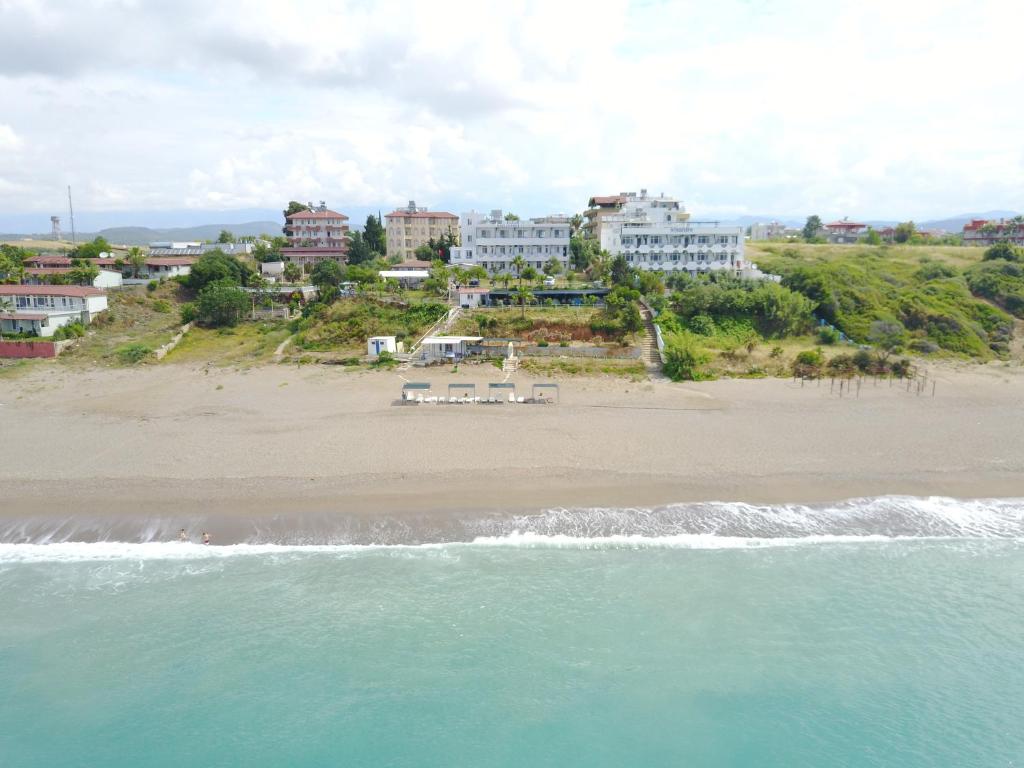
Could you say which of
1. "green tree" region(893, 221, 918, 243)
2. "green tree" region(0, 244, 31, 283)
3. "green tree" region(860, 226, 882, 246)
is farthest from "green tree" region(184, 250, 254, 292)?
"green tree" region(893, 221, 918, 243)

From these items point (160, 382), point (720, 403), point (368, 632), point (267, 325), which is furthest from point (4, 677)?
point (267, 325)

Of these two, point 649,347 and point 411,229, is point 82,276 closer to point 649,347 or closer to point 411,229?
point 411,229

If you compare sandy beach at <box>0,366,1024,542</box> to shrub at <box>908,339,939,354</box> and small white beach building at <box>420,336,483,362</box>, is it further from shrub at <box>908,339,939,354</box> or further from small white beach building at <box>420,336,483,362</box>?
shrub at <box>908,339,939,354</box>

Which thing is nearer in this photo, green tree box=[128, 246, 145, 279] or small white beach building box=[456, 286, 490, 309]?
small white beach building box=[456, 286, 490, 309]

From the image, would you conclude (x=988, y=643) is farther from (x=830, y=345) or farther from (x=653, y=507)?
(x=830, y=345)

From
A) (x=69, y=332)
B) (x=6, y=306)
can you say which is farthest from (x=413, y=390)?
(x=6, y=306)

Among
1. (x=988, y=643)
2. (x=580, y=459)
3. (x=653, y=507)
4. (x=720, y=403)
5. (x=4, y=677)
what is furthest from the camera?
(x=720, y=403)

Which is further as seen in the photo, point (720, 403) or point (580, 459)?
point (720, 403)

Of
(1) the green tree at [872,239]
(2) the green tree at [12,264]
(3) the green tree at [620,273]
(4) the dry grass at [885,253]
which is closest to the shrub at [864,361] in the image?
(3) the green tree at [620,273]
